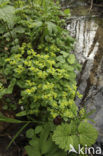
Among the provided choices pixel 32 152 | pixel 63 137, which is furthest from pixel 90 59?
pixel 32 152

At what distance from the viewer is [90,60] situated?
2852 mm

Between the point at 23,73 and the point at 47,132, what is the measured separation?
28.3 inches

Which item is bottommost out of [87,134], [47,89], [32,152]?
[32,152]

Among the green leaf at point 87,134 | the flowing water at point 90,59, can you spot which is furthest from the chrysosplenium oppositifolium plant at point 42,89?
the flowing water at point 90,59

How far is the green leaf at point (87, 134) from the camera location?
118cm

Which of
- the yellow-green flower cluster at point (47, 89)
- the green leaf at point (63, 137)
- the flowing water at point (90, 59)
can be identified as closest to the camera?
the green leaf at point (63, 137)

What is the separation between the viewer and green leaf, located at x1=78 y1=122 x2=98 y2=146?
1182mm

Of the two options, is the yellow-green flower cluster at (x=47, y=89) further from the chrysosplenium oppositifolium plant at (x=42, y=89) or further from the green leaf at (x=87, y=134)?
the green leaf at (x=87, y=134)

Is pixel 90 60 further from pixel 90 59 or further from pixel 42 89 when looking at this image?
pixel 42 89

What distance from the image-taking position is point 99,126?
1.96m

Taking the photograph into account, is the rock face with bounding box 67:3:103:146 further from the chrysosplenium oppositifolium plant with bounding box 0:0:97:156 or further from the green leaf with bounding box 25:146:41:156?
the green leaf with bounding box 25:146:41:156

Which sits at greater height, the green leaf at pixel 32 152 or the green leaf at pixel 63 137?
the green leaf at pixel 63 137

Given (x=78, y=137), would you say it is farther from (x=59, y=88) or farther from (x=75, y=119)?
(x=59, y=88)

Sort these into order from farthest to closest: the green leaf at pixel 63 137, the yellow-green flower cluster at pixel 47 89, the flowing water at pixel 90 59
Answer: the flowing water at pixel 90 59 → the yellow-green flower cluster at pixel 47 89 → the green leaf at pixel 63 137
